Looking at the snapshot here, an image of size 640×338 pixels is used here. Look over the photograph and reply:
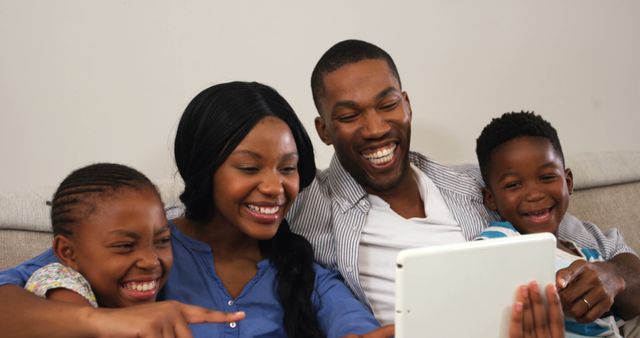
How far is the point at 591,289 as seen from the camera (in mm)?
1347

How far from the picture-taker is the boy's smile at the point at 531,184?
5.15 ft

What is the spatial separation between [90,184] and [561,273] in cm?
85

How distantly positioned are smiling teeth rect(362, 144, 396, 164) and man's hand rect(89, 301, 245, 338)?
62 centimetres

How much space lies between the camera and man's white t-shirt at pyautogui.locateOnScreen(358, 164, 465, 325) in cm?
149

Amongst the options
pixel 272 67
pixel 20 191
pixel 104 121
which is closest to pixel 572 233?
pixel 272 67

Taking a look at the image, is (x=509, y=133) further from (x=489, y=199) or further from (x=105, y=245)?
(x=105, y=245)

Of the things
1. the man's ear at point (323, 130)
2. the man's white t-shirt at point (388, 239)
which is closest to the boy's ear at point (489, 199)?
the man's white t-shirt at point (388, 239)

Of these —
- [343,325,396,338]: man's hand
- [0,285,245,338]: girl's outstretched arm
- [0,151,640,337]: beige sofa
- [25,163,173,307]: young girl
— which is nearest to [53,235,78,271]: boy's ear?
[25,163,173,307]: young girl

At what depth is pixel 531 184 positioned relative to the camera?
1572 millimetres

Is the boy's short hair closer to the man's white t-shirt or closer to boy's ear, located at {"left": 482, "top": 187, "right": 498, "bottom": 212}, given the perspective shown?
boy's ear, located at {"left": 482, "top": 187, "right": 498, "bottom": 212}

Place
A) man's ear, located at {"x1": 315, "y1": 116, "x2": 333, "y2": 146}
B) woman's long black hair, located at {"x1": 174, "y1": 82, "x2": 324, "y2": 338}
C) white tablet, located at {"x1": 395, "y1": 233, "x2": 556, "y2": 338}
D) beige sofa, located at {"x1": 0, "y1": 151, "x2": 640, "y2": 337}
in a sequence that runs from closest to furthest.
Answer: white tablet, located at {"x1": 395, "y1": 233, "x2": 556, "y2": 338}
woman's long black hair, located at {"x1": 174, "y1": 82, "x2": 324, "y2": 338}
man's ear, located at {"x1": 315, "y1": 116, "x2": 333, "y2": 146}
beige sofa, located at {"x1": 0, "y1": 151, "x2": 640, "y2": 337}

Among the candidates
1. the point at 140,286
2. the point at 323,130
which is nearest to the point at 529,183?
the point at 323,130

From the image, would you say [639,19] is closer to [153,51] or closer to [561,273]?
[561,273]

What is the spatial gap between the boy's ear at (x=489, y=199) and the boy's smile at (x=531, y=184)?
55 millimetres
